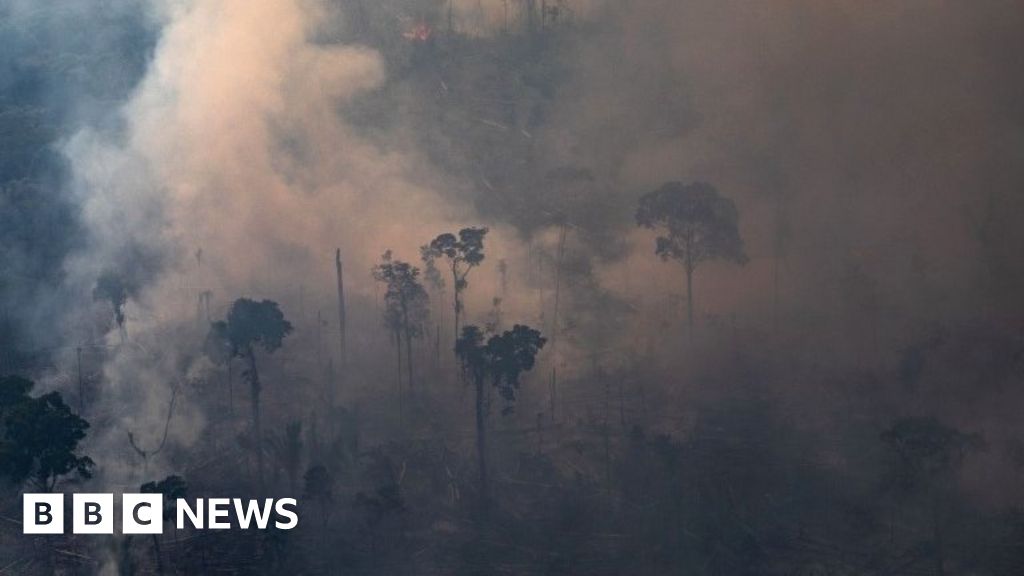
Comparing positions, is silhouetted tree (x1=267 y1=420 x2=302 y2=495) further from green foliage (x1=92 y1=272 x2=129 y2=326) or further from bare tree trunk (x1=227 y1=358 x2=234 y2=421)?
green foliage (x1=92 y1=272 x2=129 y2=326)

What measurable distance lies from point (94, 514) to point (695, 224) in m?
51.8

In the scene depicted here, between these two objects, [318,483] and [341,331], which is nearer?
[318,483]

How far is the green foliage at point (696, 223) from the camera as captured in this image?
106m

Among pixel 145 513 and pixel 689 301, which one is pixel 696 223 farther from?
pixel 145 513

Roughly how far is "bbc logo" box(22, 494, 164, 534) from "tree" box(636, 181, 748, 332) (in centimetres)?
4571

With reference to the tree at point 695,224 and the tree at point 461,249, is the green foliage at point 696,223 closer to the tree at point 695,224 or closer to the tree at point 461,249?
the tree at point 695,224

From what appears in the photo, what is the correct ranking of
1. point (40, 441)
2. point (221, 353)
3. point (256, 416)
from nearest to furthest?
point (40, 441) < point (256, 416) < point (221, 353)

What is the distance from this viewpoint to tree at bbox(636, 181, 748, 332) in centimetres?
10588

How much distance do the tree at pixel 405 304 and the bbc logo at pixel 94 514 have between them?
2365 centimetres

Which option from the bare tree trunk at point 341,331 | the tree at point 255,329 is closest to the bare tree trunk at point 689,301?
the bare tree trunk at point 341,331

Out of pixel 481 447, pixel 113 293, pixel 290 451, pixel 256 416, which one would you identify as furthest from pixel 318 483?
pixel 113 293

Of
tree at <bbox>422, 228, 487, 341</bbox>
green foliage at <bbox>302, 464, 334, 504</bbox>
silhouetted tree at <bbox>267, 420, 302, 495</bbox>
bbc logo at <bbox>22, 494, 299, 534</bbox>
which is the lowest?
bbc logo at <bbox>22, 494, 299, 534</bbox>

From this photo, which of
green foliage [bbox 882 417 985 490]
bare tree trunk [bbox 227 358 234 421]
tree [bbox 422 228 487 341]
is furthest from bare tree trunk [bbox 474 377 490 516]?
green foliage [bbox 882 417 985 490]

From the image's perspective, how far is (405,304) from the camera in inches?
3935
